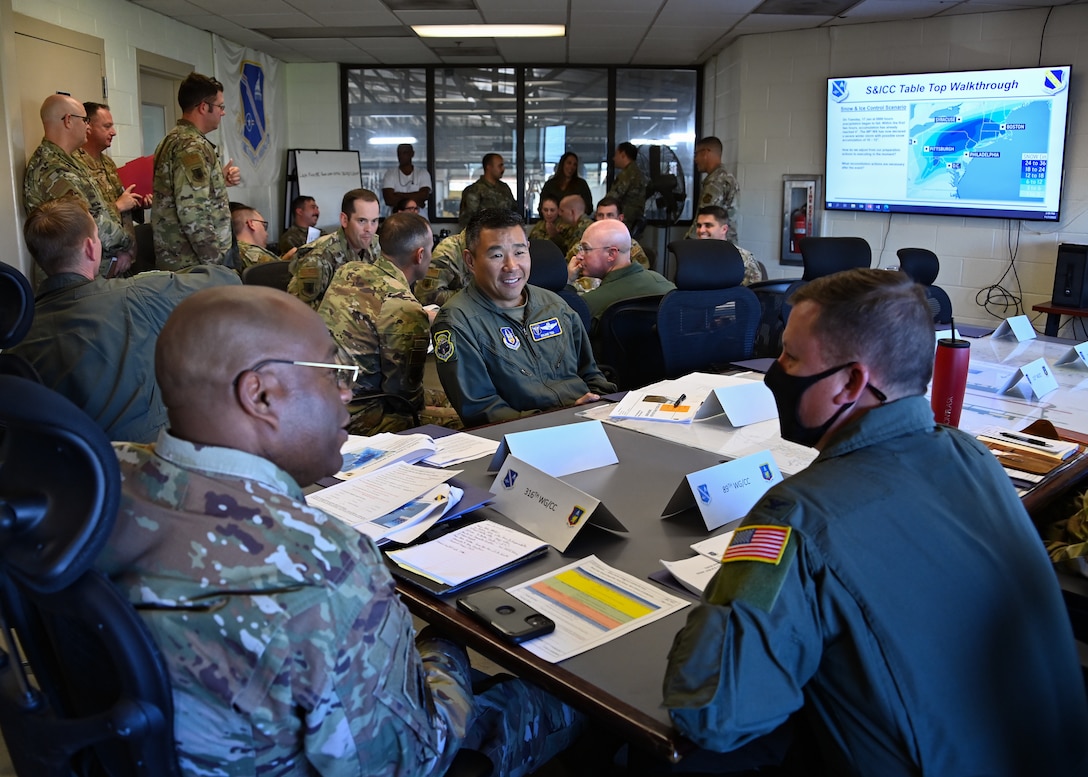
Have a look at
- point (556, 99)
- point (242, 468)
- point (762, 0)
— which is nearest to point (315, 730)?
point (242, 468)

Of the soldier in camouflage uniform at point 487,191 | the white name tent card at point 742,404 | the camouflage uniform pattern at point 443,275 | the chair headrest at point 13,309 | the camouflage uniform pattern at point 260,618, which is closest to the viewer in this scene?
the camouflage uniform pattern at point 260,618

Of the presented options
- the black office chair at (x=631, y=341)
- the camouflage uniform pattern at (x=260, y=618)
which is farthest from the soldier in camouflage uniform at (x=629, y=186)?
the camouflage uniform pattern at (x=260, y=618)

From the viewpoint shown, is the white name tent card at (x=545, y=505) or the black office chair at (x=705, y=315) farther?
the black office chair at (x=705, y=315)

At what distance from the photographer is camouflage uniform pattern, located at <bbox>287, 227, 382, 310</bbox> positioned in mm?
4562

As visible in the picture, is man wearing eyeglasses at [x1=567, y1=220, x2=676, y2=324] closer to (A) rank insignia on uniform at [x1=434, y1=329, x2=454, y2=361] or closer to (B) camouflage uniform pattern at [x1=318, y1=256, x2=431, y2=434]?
(B) camouflage uniform pattern at [x1=318, y1=256, x2=431, y2=434]

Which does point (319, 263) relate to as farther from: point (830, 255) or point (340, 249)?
point (830, 255)

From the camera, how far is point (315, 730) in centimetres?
98

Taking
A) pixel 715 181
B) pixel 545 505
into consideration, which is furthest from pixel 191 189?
pixel 715 181

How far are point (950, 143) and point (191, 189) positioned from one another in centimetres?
557

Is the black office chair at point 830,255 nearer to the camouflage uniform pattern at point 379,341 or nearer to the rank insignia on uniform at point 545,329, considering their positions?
the rank insignia on uniform at point 545,329

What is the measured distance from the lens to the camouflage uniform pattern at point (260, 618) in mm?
944

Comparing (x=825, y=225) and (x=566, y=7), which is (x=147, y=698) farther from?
(x=825, y=225)

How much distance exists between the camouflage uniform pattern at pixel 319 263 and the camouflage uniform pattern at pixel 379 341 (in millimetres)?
1173

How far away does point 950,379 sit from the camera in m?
2.18
